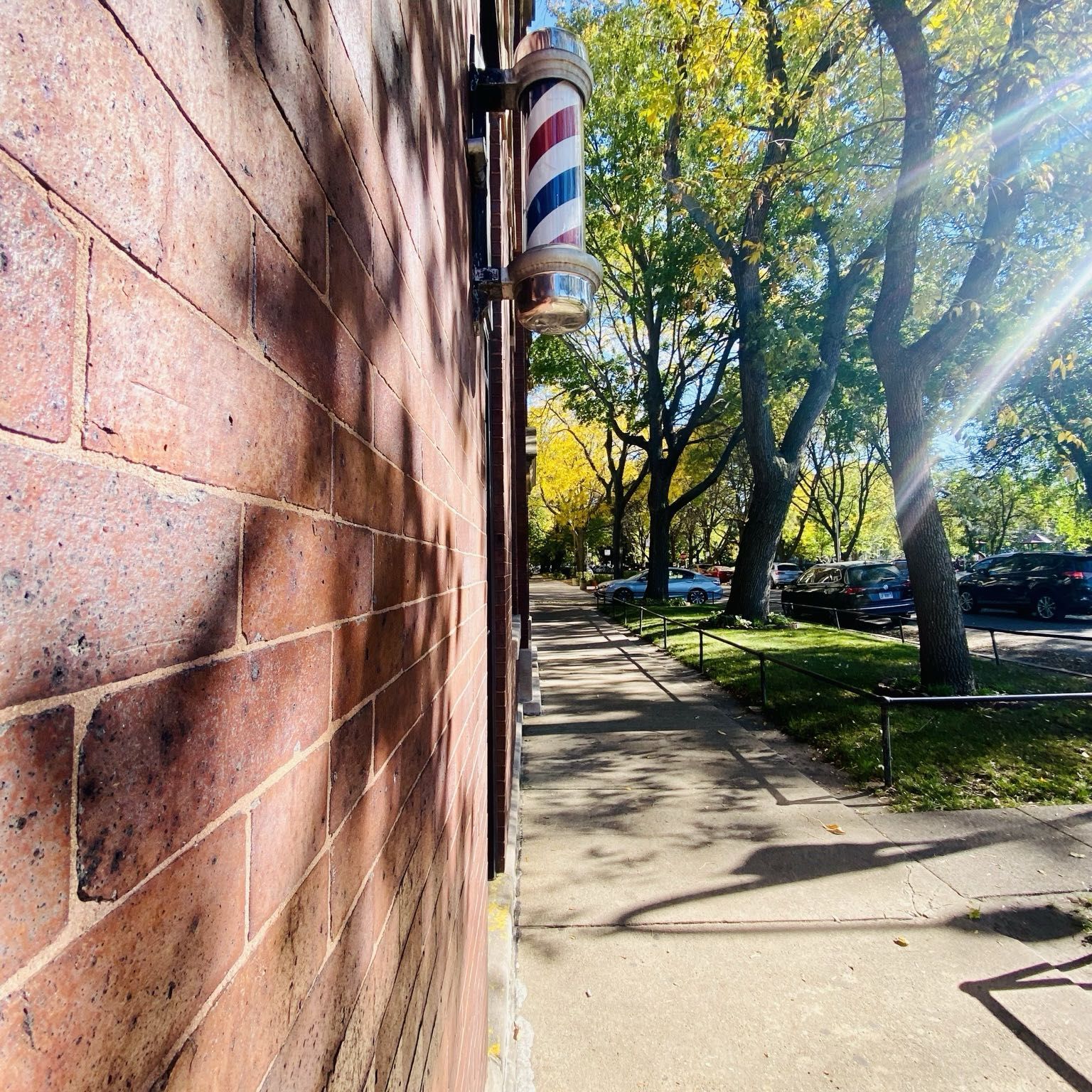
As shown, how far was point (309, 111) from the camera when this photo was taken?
79 cm

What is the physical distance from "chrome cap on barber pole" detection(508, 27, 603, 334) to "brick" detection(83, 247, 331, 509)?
61.2 inches

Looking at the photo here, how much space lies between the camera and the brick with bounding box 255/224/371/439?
2.18ft

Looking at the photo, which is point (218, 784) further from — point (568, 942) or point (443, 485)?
point (568, 942)

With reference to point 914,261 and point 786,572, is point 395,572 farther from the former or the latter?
point 786,572

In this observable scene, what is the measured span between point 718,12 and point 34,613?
30.2 ft

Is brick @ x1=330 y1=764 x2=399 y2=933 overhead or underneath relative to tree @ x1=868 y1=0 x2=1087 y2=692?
underneath

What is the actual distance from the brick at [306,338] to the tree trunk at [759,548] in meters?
15.2

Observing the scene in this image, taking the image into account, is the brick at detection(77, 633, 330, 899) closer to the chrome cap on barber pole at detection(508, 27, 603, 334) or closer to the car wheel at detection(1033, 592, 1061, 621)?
the chrome cap on barber pole at detection(508, 27, 603, 334)

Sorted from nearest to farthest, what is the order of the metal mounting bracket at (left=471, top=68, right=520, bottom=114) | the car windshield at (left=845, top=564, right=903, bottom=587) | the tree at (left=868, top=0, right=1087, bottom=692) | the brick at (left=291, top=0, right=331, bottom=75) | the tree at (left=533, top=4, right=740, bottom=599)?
the brick at (left=291, top=0, right=331, bottom=75) < the metal mounting bracket at (left=471, top=68, right=520, bottom=114) < the tree at (left=868, top=0, right=1087, bottom=692) < the tree at (left=533, top=4, right=740, bottom=599) < the car windshield at (left=845, top=564, right=903, bottom=587)

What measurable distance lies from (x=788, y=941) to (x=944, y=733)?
371 cm

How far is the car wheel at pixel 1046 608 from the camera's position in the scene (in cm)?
1775

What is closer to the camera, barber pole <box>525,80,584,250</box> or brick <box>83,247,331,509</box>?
brick <box>83,247,331,509</box>

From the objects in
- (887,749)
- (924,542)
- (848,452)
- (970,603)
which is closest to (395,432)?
(887,749)

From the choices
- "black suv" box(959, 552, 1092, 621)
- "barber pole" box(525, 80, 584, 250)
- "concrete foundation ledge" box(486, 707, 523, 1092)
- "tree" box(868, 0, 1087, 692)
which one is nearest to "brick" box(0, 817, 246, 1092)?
"barber pole" box(525, 80, 584, 250)
